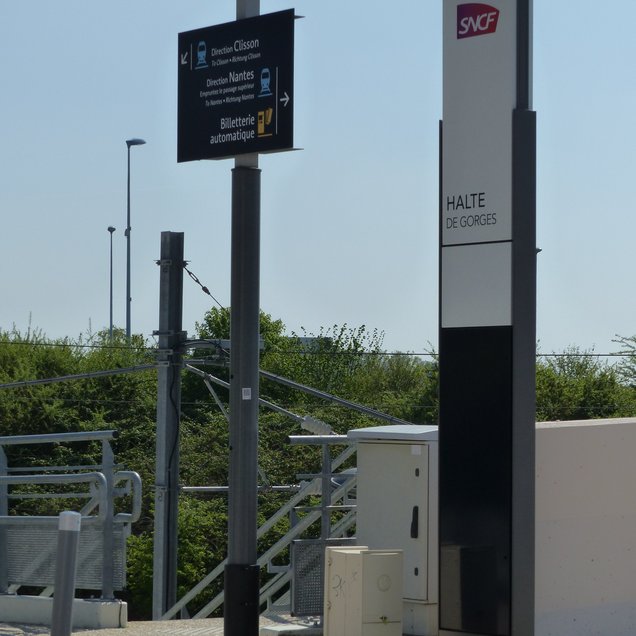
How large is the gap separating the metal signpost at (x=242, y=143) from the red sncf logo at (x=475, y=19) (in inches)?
46.9

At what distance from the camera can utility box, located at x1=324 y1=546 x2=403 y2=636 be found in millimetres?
8688

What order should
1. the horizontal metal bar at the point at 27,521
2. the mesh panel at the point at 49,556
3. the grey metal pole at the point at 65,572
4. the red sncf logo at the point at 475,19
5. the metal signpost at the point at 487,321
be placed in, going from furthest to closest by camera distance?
the horizontal metal bar at the point at 27,521
the mesh panel at the point at 49,556
the red sncf logo at the point at 475,19
the metal signpost at the point at 487,321
the grey metal pole at the point at 65,572

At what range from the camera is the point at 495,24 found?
8.27m

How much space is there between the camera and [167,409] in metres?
14.1

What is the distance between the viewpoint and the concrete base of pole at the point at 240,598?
8922 millimetres

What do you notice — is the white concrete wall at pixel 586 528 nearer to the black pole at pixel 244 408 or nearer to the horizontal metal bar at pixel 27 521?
the black pole at pixel 244 408

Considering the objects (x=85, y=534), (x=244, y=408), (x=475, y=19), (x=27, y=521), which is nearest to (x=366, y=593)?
(x=244, y=408)

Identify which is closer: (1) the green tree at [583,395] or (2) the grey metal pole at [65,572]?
(2) the grey metal pole at [65,572]

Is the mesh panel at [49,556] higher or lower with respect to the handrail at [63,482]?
lower

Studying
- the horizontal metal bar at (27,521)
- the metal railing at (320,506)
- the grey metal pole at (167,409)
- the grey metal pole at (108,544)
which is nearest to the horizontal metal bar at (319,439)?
the metal railing at (320,506)

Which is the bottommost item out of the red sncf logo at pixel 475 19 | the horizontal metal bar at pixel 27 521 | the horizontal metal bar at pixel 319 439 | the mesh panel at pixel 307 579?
the mesh panel at pixel 307 579

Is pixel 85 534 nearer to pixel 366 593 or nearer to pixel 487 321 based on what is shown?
pixel 366 593

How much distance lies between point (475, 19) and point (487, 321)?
196 centimetres

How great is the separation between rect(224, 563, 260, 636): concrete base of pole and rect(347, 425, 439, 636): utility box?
4.04ft
